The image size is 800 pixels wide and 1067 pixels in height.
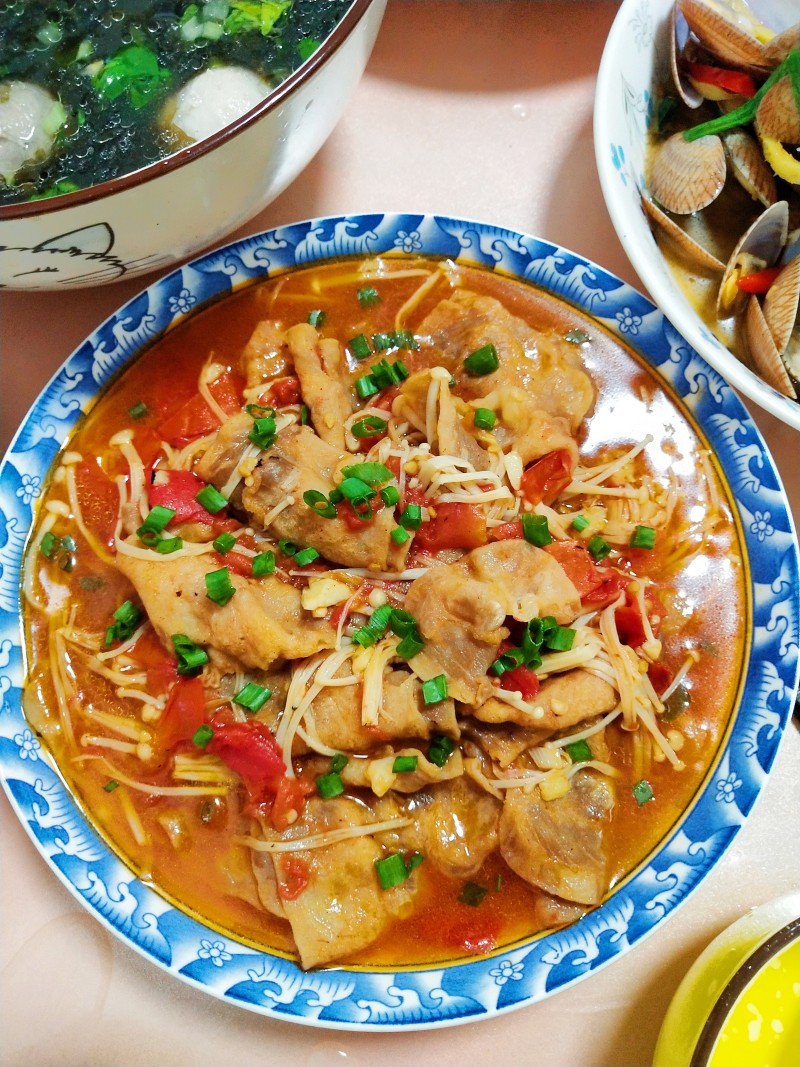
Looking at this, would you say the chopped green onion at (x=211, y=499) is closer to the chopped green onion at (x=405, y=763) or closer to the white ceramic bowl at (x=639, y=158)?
the chopped green onion at (x=405, y=763)

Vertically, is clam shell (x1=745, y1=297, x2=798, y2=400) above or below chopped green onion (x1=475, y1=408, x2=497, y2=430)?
above

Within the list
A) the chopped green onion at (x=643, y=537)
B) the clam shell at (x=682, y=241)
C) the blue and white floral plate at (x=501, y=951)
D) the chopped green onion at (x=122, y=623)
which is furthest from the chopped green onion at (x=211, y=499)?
the clam shell at (x=682, y=241)

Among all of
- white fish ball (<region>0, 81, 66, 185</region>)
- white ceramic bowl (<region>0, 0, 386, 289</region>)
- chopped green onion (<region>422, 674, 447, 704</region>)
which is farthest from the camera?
chopped green onion (<region>422, 674, 447, 704</region>)

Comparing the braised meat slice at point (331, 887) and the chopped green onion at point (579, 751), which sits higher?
the chopped green onion at point (579, 751)

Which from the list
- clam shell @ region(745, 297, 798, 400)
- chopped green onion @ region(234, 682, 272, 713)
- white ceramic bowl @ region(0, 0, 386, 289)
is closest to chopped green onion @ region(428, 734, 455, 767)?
chopped green onion @ region(234, 682, 272, 713)

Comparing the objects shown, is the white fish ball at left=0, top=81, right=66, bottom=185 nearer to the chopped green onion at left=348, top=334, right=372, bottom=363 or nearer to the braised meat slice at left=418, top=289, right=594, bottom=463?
the chopped green onion at left=348, top=334, right=372, bottom=363

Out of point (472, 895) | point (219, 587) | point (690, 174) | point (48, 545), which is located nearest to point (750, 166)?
point (690, 174)
